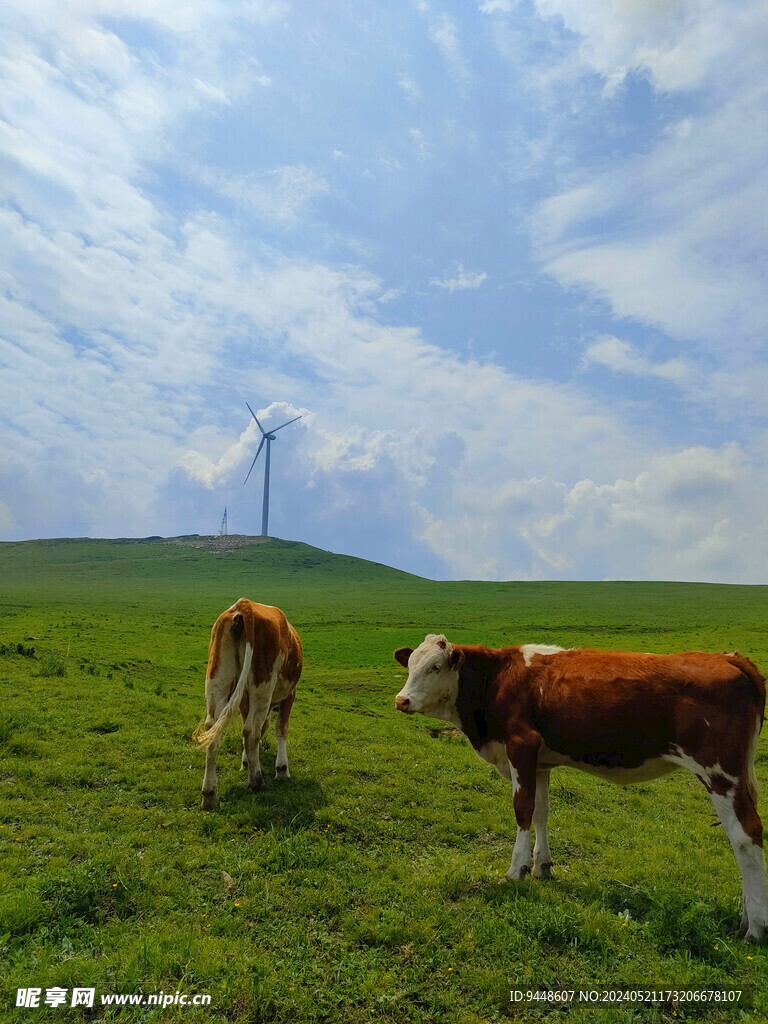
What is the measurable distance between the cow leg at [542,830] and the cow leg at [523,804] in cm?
32

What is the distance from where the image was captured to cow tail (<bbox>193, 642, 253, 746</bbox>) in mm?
7965

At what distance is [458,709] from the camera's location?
24.7 ft

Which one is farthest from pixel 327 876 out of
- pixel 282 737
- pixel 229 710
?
pixel 282 737

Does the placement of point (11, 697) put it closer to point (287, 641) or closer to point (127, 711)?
point (127, 711)

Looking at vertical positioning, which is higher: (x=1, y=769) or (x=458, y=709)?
(x=458, y=709)

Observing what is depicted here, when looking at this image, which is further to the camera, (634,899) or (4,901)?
(634,899)

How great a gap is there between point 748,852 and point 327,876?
4.16 meters

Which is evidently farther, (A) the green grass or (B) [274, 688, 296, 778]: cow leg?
(B) [274, 688, 296, 778]: cow leg

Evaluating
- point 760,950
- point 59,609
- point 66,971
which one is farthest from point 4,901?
point 59,609

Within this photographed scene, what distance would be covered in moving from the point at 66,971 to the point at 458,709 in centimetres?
454

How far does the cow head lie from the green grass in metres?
1.75

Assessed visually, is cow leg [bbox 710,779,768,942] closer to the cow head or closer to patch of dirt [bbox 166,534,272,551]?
the cow head

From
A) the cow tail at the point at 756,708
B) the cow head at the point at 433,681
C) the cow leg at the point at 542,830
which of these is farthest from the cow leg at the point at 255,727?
the cow tail at the point at 756,708

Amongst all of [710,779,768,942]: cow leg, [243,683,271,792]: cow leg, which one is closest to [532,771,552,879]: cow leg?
[710,779,768,942]: cow leg
